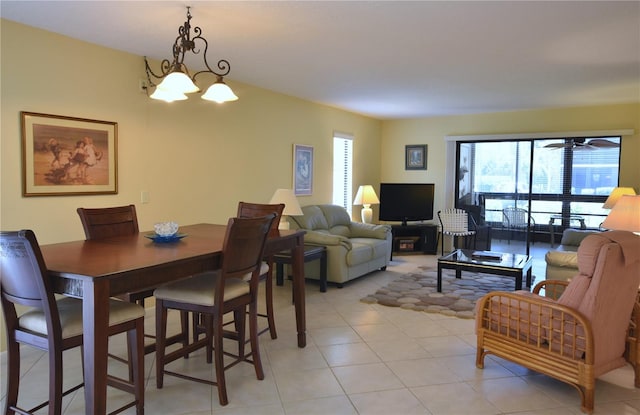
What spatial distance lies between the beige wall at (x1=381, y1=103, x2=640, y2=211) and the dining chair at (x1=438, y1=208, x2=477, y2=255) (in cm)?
43

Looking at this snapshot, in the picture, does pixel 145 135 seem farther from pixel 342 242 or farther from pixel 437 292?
pixel 437 292

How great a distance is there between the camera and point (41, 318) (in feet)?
6.84

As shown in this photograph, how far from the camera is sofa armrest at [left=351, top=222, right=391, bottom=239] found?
6242mm

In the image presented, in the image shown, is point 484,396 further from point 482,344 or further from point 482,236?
point 482,236

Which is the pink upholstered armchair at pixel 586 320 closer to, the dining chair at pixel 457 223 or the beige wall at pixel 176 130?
the beige wall at pixel 176 130

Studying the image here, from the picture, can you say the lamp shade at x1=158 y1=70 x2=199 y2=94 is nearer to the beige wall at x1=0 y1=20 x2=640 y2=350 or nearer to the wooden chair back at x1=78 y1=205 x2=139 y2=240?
A: the wooden chair back at x1=78 y1=205 x2=139 y2=240

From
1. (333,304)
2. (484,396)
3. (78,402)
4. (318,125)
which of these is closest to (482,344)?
(484,396)

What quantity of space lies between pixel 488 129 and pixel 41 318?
6856mm

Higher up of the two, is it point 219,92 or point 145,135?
point 219,92

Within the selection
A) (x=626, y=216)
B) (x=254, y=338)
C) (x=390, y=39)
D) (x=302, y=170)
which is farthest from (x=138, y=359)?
(x=302, y=170)

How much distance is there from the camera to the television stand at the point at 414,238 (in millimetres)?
7344

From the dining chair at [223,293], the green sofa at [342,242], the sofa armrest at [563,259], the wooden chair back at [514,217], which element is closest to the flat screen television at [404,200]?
the green sofa at [342,242]

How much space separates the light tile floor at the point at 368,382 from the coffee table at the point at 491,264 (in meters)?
0.97

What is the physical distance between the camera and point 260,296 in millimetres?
4883
